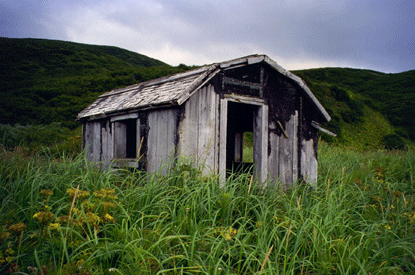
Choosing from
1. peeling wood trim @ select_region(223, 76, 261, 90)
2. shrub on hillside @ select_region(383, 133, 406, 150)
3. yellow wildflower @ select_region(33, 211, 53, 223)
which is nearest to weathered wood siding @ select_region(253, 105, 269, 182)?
peeling wood trim @ select_region(223, 76, 261, 90)

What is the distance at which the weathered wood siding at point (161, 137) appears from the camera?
533 centimetres

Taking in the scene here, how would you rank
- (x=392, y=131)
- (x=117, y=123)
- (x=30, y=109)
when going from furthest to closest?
(x=392, y=131), (x=30, y=109), (x=117, y=123)

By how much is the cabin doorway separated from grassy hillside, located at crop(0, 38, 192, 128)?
12.3 meters

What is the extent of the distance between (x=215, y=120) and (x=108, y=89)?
1919cm

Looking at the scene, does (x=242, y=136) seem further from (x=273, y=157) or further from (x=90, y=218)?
(x=90, y=218)

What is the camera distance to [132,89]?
8.06 m

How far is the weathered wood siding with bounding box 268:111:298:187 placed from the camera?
6531 millimetres

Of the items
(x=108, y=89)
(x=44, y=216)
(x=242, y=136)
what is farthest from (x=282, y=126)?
(x=108, y=89)

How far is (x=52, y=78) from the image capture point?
29.4 metres

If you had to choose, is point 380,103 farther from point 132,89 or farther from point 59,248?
point 59,248

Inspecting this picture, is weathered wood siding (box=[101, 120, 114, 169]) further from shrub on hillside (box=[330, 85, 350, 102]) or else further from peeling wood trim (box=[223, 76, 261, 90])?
shrub on hillside (box=[330, 85, 350, 102])

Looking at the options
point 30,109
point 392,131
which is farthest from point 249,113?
point 392,131

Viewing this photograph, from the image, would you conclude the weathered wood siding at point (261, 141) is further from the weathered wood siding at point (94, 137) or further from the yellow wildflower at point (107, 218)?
the weathered wood siding at point (94, 137)

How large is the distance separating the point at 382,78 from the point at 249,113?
38.7 metres
